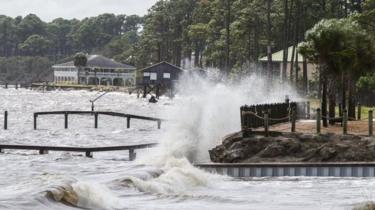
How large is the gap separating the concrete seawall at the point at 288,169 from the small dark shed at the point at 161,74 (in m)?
109

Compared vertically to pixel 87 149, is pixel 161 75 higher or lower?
higher

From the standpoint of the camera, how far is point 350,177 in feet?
99.2

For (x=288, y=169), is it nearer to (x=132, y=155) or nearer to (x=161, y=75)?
(x=132, y=155)

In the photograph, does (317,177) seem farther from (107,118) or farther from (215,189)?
(107,118)

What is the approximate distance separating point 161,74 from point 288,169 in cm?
10979

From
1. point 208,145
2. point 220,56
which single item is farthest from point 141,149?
point 220,56

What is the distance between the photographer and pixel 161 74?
13988cm

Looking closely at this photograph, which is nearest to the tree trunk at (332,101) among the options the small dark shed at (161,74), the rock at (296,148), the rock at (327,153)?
the rock at (296,148)

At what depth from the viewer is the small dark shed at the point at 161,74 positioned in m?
140

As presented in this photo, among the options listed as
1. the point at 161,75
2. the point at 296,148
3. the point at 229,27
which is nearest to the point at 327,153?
the point at 296,148

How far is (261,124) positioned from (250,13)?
2806 inches

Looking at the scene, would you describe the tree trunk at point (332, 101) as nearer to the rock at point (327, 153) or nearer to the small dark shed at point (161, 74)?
the rock at point (327, 153)

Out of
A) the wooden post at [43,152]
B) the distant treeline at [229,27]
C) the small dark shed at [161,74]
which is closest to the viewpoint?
the wooden post at [43,152]

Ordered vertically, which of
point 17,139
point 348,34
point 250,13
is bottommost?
point 17,139
